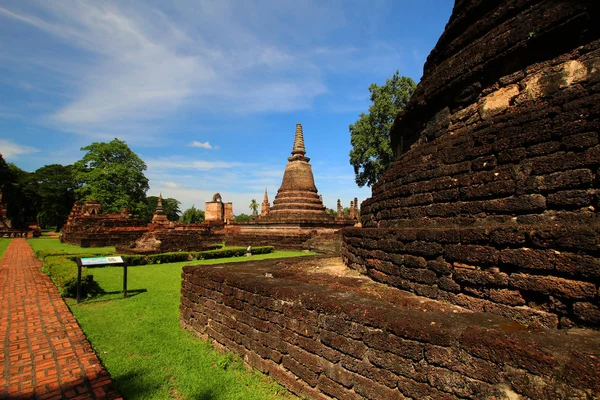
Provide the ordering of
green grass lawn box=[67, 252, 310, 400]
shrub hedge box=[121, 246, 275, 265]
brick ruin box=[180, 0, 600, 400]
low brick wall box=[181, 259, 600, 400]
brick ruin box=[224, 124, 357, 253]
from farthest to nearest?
brick ruin box=[224, 124, 357, 253] < shrub hedge box=[121, 246, 275, 265] < green grass lawn box=[67, 252, 310, 400] < brick ruin box=[180, 0, 600, 400] < low brick wall box=[181, 259, 600, 400]

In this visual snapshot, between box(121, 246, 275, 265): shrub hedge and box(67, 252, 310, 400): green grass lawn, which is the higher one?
box(121, 246, 275, 265): shrub hedge

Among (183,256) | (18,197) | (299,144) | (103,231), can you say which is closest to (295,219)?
(299,144)

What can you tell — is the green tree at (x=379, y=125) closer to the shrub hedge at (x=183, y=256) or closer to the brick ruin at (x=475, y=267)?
the shrub hedge at (x=183, y=256)

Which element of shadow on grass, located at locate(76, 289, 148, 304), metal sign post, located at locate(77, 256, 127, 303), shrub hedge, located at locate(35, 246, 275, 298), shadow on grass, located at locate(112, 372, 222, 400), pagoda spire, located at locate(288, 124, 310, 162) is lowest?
shadow on grass, located at locate(112, 372, 222, 400)

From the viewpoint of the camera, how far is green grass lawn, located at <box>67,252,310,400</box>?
3.62 meters

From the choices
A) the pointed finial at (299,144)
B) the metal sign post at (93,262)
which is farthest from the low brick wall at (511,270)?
the pointed finial at (299,144)

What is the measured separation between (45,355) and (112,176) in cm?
3848

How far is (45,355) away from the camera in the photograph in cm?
428

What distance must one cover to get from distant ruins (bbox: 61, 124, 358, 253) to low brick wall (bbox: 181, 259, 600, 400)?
1225cm

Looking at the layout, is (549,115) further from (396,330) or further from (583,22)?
(396,330)

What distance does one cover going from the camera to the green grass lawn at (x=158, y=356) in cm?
362

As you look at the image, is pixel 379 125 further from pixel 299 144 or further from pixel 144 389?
pixel 144 389

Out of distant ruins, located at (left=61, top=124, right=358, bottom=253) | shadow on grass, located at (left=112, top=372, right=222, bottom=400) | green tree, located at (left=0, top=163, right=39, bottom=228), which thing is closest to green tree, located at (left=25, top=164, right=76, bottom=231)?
green tree, located at (left=0, top=163, right=39, bottom=228)

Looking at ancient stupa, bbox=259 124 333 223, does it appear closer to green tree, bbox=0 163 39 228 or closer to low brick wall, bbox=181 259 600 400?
low brick wall, bbox=181 259 600 400
